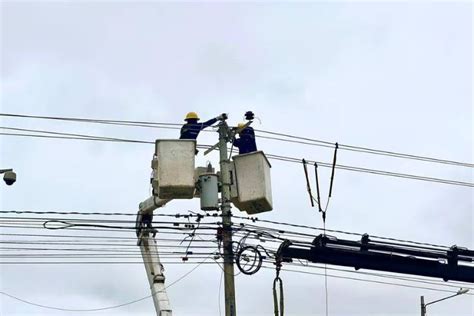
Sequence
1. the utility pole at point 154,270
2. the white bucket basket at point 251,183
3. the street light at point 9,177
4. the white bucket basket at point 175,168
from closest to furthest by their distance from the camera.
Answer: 1. the street light at point 9,177
2. the white bucket basket at point 175,168
3. the white bucket basket at point 251,183
4. the utility pole at point 154,270

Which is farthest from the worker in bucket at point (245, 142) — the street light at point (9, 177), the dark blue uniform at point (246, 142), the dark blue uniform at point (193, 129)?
the street light at point (9, 177)

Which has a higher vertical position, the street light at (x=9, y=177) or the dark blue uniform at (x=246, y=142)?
the dark blue uniform at (x=246, y=142)

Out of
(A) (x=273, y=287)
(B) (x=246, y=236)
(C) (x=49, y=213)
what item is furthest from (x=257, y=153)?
(C) (x=49, y=213)

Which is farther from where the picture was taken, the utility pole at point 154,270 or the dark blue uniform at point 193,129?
the utility pole at point 154,270

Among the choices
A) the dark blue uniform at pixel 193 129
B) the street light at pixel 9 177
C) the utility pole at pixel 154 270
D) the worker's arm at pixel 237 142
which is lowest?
the utility pole at pixel 154 270

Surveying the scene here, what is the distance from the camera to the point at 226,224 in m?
16.5

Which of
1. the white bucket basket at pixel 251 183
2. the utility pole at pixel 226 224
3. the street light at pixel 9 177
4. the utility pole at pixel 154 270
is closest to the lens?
the street light at pixel 9 177

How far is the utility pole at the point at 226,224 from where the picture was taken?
16.0m

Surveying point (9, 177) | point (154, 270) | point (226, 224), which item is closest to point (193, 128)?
point (226, 224)

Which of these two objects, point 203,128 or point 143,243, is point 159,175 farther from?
point 143,243

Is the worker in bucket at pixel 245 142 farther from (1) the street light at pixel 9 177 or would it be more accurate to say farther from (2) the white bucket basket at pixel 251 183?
(1) the street light at pixel 9 177

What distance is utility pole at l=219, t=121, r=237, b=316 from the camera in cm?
1602

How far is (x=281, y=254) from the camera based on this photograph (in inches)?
702

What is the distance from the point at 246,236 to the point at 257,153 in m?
1.87
